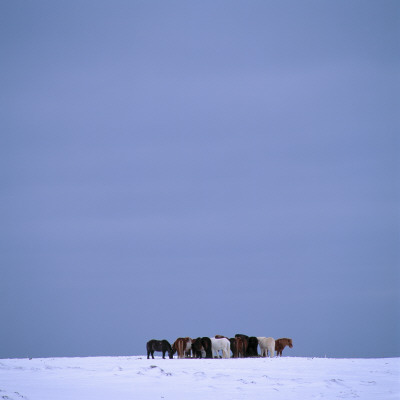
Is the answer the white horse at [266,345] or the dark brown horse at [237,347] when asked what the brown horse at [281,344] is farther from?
the dark brown horse at [237,347]

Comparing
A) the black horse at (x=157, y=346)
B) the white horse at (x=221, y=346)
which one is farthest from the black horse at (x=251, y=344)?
the black horse at (x=157, y=346)

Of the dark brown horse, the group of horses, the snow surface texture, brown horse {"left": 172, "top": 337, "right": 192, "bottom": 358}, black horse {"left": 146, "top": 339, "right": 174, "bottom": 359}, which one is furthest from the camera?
the dark brown horse

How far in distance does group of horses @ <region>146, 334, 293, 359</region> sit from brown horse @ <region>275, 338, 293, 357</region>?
758mm

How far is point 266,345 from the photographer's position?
35656 millimetres

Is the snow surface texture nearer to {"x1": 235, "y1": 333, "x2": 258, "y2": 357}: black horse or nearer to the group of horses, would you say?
the group of horses

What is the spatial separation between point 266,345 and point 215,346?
3.46 meters

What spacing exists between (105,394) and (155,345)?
1546 centimetres

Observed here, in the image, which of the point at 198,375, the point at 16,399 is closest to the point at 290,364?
the point at 198,375

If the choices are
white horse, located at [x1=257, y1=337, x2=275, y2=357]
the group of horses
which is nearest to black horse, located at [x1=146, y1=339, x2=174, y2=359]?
the group of horses

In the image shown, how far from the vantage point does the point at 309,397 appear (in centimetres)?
1855

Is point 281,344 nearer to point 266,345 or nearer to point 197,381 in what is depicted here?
point 266,345

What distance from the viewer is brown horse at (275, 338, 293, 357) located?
3738 centimetres

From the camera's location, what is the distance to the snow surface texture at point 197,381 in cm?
1809

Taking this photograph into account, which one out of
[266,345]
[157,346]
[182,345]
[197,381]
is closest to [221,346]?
[182,345]
